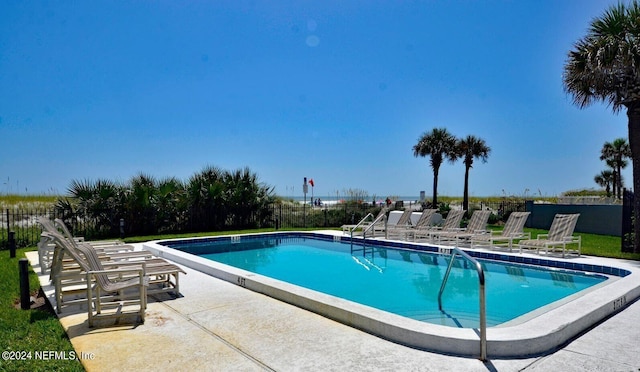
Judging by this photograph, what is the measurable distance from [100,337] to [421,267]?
7.25m

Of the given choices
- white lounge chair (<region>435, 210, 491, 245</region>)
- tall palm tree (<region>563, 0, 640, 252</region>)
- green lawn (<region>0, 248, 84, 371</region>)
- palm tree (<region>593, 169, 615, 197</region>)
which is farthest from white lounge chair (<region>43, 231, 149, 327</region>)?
palm tree (<region>593, 169, 615, 197</region>)

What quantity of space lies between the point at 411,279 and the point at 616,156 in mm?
34154

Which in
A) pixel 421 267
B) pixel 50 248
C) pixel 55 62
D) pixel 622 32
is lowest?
pixel 421 267

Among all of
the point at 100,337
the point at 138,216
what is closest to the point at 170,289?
the point at 100,337

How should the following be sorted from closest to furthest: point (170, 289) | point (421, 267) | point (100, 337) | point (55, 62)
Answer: point (100, 337) < point (170, 289) < point (421, 267) < point (55, 62)

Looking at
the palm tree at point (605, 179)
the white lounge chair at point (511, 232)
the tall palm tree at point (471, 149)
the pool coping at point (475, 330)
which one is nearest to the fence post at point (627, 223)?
the white lounge chair at point (511, 232)

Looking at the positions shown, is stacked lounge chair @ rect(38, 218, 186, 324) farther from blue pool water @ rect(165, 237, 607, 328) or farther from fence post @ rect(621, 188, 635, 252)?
fence post @ rect(621, 188, 635, 252)

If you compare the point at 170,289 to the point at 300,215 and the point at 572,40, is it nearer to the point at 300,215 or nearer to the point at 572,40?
the point at 572,40

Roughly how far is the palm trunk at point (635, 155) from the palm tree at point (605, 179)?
32772 millimetres

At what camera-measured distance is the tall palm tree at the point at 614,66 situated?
9555 mm

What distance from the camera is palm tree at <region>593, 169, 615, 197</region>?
38.7 meters

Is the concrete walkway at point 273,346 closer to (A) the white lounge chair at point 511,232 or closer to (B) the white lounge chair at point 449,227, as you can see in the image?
(A) the white lounge chair at point 511,232

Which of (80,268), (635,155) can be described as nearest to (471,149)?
(635,155)

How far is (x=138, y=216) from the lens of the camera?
16109 mm
